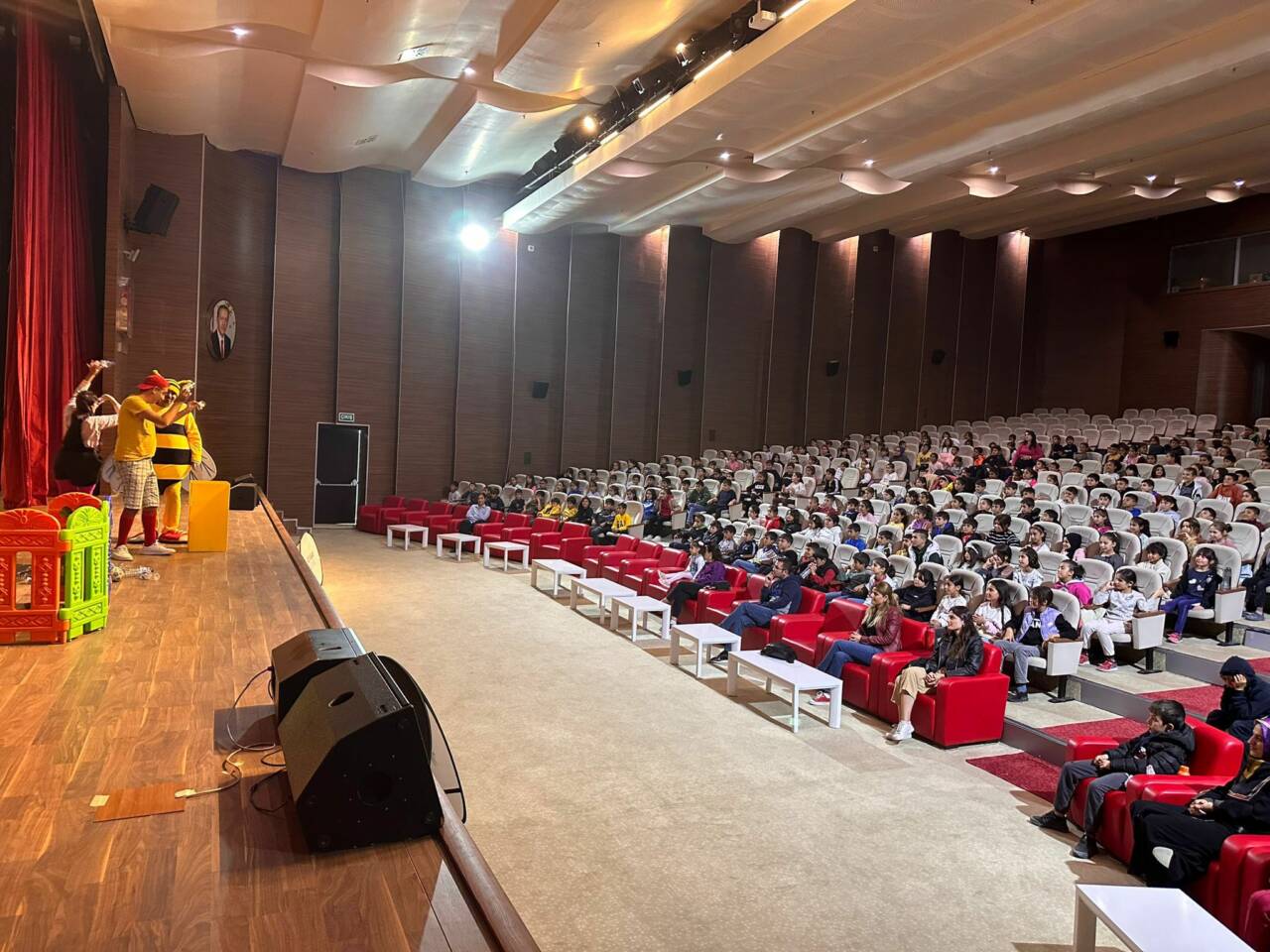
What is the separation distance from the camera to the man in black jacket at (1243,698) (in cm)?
419

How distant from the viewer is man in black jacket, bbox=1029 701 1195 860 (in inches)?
158

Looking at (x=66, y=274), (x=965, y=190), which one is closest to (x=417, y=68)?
(x=66, y=274)

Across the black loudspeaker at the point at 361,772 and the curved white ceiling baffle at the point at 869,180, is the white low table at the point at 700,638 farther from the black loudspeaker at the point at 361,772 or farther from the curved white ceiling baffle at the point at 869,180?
the curved white ceiling baffle at the point at 869,180

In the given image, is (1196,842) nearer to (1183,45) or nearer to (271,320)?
(1183,45)

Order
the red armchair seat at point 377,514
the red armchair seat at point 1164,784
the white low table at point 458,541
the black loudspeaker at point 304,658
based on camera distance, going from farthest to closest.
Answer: the red armchair seat at point 377,514 → the white low table at point 458,541 → the red armchair seat at point 1164,784 → the black loudspeaker at point 304,658

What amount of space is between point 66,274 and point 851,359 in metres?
14.0

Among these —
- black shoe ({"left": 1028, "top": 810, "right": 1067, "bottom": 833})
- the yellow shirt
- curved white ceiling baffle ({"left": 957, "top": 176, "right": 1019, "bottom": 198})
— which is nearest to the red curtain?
the yellow shirt

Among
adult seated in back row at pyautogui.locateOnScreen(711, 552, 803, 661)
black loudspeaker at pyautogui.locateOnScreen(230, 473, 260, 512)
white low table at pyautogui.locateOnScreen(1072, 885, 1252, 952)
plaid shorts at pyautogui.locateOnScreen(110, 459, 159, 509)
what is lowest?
white low table at pyautogui.locateOnScreen(1072, 885, 1252, 952)

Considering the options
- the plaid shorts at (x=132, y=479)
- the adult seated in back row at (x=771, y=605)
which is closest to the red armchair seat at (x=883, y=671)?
the adult seated in back row at (x=771, y=605)

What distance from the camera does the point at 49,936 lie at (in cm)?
188

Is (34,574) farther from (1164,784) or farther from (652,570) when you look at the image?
(652,570)

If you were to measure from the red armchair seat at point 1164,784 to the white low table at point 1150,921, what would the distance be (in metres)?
0.97

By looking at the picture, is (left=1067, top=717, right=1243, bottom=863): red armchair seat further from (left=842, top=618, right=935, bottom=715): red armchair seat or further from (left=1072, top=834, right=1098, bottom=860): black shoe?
(left=842, top=618, right=935, bottom=715): red armchair seat

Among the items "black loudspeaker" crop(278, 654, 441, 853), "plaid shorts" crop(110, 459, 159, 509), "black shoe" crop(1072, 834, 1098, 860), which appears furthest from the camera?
"plaid shorts" crop(110, 459, 159, 509)
